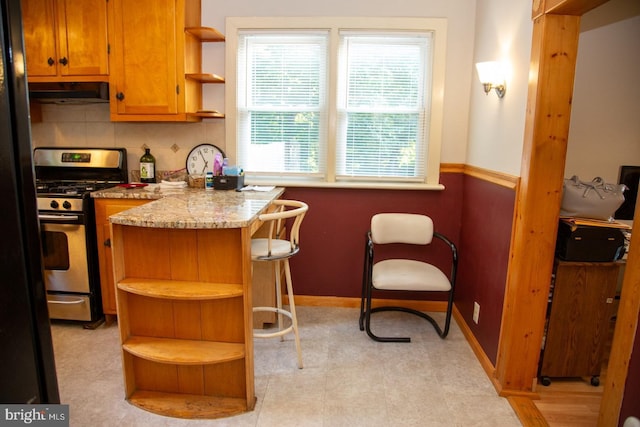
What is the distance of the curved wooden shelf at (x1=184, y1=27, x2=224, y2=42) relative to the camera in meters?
2.84

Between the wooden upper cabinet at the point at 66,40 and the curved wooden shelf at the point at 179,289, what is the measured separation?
67.4 inches

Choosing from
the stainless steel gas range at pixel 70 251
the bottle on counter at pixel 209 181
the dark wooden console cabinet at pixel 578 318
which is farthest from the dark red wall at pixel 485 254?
the stainless steel gas range at pixel 70 251

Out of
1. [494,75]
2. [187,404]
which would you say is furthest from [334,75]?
[187,404]

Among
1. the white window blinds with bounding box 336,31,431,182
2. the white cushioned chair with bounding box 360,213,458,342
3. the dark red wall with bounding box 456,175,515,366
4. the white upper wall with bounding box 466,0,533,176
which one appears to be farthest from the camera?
the white window blinds with bounding box 336,31,431,182

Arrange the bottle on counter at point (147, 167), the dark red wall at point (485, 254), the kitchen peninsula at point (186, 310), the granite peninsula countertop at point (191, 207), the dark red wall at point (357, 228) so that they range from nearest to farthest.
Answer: the granite peninsula countertop at point (191, 207)
the kitchen peninsula at point (186, 310)
the dark red wall at point (485, 254)
the dark red wall at point (357, 228)
the bottle on counter at point (147, 167)

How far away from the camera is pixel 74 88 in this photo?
2.91 meters

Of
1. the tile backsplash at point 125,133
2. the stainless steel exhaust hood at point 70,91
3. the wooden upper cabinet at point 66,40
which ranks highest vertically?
the wooden upper cabinet at point 66,40

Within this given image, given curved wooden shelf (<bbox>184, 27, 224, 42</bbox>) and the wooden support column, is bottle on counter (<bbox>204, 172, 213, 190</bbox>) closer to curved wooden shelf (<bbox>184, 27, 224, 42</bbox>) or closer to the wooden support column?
curved wooden shelf (<bbox>184, 27, 224, 42</bbox>)

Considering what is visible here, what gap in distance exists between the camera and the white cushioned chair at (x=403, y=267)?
2641 millimetres

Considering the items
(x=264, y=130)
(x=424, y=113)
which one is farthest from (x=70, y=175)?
(x=424, y=113)

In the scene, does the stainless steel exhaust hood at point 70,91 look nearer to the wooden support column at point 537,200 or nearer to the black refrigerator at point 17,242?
the black refrigerator at point 17,242

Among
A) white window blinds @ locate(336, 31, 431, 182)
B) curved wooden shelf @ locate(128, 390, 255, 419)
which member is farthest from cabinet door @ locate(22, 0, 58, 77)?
curved wooden shelf @ locate(128, 390, 255, 419)

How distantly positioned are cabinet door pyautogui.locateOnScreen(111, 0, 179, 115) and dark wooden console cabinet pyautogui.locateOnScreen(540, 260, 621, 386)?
2650 millimetres

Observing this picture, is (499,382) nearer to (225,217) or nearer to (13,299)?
(225,217)
